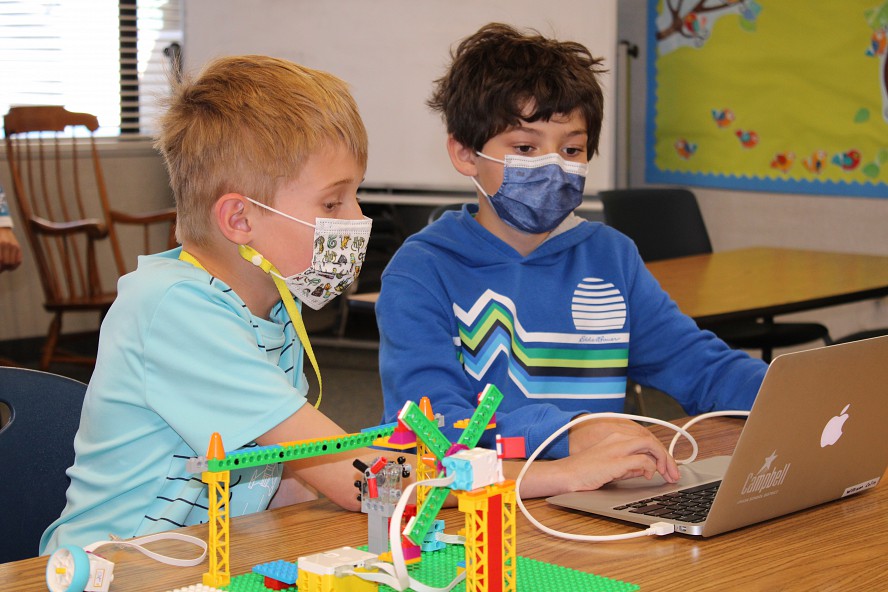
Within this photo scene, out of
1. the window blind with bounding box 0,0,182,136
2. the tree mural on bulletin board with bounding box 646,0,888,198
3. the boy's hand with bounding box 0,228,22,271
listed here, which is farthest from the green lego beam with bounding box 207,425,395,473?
the window blind with bounding box 0,0,182,136

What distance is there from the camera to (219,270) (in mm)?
1165

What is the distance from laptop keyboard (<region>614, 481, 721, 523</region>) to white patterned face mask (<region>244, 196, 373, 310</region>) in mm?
435

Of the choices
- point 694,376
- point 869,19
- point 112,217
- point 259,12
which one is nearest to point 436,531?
point 694,376

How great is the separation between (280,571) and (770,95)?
3.89 meters

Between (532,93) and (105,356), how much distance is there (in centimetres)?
76

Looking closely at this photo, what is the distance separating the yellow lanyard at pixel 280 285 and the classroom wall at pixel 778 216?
11.1 ft

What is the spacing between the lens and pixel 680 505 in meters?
1.03

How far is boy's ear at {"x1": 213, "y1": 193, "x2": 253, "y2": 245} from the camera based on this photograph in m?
1.14

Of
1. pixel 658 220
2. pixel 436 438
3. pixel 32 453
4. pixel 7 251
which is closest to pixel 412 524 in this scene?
pixel 436 438

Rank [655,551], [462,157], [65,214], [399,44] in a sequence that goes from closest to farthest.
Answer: [655,551] → [462,157] → [399,44] → [65,214]

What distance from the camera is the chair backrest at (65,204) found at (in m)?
4.36

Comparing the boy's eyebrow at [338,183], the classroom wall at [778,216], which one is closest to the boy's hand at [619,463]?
the boy's eyebrow at [338,183]

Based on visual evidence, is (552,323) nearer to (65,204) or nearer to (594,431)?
(594,431)

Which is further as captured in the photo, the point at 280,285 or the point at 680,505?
the point at 280,285
